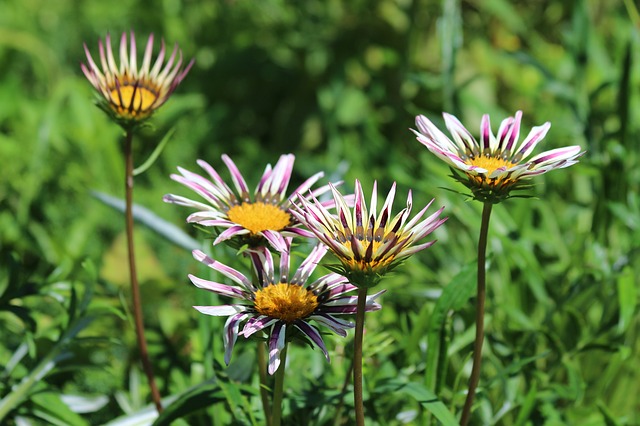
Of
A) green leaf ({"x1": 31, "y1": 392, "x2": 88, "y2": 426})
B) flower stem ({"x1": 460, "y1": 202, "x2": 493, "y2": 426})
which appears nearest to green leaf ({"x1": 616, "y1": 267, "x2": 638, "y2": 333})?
flower stem ({"x1": 460, "y1": 202, "x2": 493, "y2": 426})

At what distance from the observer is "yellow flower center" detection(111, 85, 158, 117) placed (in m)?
0.92

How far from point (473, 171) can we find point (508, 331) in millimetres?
611

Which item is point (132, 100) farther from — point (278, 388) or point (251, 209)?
point (278, 388)

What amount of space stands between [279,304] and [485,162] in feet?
0.85

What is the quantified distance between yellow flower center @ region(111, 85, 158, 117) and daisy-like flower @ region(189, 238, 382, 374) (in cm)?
22

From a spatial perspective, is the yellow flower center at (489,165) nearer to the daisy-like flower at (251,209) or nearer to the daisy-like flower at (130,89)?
the daisy-like flower at (251,209)

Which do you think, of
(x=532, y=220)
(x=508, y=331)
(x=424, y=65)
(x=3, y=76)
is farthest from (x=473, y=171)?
(x=3, y=76)

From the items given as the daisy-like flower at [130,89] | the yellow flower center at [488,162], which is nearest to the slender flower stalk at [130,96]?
the daisy-like flower at [130,89]

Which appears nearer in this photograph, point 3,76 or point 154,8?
point 3,76

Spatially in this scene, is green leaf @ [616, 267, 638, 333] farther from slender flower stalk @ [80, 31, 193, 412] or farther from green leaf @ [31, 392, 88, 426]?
green leaf @ [31, 392, 88, 426]

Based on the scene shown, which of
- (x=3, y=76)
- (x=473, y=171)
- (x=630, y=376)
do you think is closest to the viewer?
(x=473, y=171)

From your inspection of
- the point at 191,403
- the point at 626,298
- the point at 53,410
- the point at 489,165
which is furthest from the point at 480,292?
the point at 53,410

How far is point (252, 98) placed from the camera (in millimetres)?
2414

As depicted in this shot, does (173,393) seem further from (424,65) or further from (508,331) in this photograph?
(424,65)
